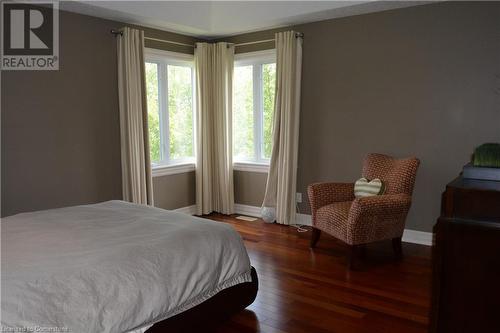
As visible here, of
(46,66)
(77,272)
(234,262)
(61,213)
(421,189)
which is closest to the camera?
(77,272)

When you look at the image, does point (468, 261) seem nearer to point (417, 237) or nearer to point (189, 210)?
point (417, 237)

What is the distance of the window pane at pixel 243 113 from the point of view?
5.30 meters

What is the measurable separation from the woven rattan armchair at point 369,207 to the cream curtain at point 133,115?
1902 millimetres

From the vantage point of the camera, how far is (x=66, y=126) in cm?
394

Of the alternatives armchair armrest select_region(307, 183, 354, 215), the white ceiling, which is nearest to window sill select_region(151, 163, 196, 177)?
the white ceiling

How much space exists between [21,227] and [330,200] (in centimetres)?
264

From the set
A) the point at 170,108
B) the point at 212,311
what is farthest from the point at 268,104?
the point at 212,311

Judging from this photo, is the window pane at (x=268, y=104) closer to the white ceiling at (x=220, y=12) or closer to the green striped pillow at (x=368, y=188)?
the white ceiling at (x=220, y=12)

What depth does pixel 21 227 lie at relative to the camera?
8.07 ft

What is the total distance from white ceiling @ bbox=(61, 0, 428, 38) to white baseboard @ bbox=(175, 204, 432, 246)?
2.27 metres

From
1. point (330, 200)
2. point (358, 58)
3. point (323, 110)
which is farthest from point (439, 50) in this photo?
point (330, 200)

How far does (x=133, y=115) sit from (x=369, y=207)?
2615 mm

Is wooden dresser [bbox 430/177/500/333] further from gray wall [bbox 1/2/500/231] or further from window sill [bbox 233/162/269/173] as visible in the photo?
window sill [bbox 233/162/269/173]

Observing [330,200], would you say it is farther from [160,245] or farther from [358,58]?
[160,245]
